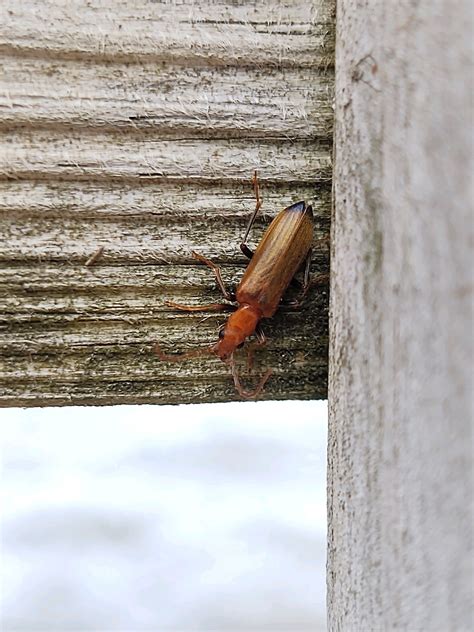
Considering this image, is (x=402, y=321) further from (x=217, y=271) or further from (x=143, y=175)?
(x=143, y=175)

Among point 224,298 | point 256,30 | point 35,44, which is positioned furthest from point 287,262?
point 35,44

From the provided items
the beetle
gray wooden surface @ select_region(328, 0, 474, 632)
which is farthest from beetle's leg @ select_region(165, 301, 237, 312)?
gray wooden surface @ select_region(328, 0, 474, 632)

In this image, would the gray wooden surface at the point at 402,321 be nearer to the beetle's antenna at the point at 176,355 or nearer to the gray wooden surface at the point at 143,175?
the gray wooden surface at the point at 143,175

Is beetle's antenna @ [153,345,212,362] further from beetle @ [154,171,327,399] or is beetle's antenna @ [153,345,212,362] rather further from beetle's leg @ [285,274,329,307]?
beetle's leg @ [285,274,329,307]

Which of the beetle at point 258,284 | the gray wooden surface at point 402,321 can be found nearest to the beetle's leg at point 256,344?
the beetle at point 258,284

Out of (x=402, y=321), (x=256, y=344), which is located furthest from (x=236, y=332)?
(x=402, y=321)
